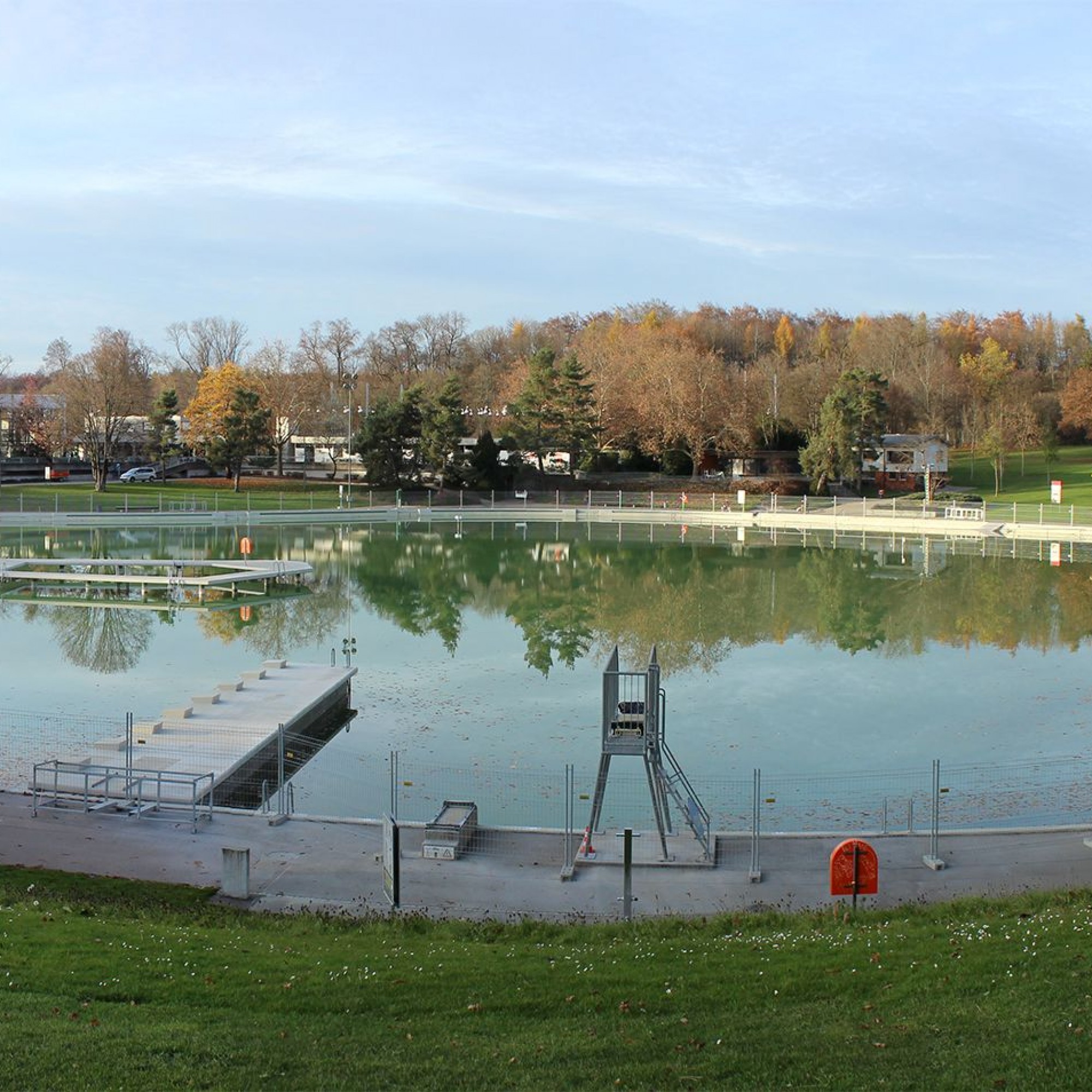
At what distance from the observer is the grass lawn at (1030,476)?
259 ft

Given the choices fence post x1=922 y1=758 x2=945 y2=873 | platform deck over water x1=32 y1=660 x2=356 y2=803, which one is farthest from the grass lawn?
fence post x1=922 y1=758 x2=945 y2=873

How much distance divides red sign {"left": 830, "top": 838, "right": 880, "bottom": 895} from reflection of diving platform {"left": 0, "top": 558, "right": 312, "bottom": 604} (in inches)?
1111

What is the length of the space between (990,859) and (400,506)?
61.8 meters

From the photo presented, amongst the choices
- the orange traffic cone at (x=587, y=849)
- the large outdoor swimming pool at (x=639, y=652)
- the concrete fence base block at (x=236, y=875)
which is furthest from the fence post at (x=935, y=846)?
the concrete fence base block at (x=236, y=875)

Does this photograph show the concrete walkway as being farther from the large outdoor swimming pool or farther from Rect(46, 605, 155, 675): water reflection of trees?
Rect(46, 605, 155, 675): water reflection of trees

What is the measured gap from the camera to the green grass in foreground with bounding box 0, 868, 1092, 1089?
248 inches

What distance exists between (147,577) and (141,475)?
4836cm

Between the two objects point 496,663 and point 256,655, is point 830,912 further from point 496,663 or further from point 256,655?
point 256,655

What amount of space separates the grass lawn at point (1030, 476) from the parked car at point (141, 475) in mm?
57574

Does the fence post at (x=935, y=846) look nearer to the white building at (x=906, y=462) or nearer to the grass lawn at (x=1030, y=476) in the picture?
the grass lawn at (x=1030, y=476)

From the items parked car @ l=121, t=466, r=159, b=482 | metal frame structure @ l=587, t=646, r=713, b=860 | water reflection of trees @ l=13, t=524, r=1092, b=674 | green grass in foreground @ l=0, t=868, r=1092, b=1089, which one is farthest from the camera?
parked car @ l=121, t=466, r=159, b=482

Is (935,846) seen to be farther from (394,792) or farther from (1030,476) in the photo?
(1030,476)

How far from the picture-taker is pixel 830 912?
1059 centimetres

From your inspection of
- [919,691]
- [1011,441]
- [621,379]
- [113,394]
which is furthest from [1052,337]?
[919,691]
